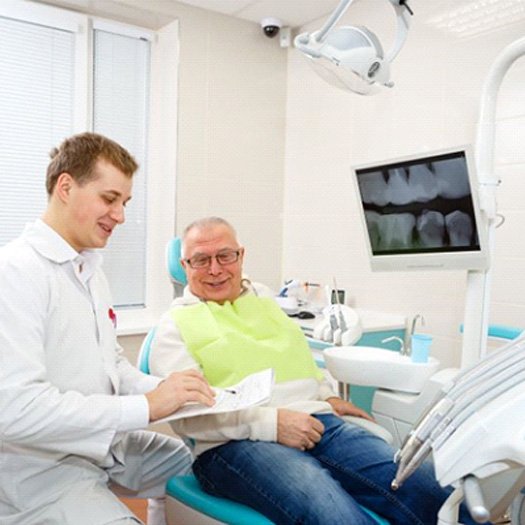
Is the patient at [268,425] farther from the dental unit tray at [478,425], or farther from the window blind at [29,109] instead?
the window blind at [29,109]

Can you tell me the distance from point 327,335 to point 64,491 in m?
1.29

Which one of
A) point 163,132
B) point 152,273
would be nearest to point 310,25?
point 163,132

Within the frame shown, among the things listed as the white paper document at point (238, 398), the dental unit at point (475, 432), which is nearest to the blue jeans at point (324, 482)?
the white paper document at point (238, 398)

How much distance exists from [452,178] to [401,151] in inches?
51.1

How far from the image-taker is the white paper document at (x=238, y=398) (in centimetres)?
127

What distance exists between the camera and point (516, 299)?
7.59 ft

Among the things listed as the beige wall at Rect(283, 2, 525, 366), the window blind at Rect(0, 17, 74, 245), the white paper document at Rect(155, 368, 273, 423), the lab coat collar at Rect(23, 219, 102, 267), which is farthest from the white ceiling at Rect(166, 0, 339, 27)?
the white paper document at Rect(155, 368, 273, 423)

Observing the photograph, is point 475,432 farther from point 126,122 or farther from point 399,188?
point 126,122

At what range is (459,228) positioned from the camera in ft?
5.24

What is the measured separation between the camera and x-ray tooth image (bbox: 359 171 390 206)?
1.75 meters

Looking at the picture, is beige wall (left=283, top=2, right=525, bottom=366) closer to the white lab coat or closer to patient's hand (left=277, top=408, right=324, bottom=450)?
patient's hand (left=277, top=408, right=324, bottom=450)

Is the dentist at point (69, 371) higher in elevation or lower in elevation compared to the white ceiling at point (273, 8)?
lower

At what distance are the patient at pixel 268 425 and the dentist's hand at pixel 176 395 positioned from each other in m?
0.19

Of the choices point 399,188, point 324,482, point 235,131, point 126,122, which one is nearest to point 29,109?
point 126,122
